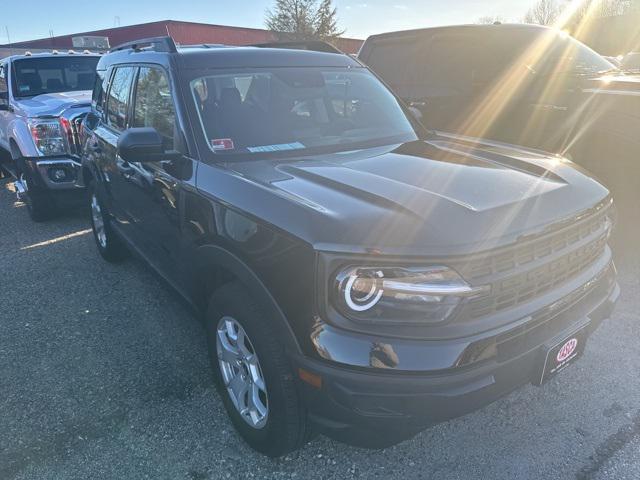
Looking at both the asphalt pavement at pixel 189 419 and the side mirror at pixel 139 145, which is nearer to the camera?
the asphalt pavement at pixel 189 419

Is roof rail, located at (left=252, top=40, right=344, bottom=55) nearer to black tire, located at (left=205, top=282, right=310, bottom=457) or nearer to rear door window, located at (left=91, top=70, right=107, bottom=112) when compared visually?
rear door window, located at (left=91, top=70, right=107, bottom=112)

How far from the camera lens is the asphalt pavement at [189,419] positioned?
2.35m

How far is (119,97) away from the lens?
3898 mm

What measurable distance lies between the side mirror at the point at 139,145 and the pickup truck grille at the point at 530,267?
174cm

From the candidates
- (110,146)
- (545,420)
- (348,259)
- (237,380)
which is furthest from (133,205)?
(545,420)

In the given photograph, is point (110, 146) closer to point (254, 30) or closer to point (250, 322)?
point (250, 322)

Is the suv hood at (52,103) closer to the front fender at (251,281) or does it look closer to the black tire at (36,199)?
the black tire at (36,199)

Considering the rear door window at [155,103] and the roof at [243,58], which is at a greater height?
the roof at [243,58]

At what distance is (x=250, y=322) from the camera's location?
213 cm

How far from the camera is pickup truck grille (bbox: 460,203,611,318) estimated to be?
1.84 meters

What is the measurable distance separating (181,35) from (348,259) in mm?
34019

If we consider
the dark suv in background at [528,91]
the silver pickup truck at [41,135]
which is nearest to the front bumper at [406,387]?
the dark suv in background at [528,91]

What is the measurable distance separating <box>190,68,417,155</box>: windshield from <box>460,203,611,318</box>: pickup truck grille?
4.23 ft

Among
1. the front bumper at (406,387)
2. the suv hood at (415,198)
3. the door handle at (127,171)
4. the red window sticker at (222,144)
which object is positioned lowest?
the front bumper at (406,387)
